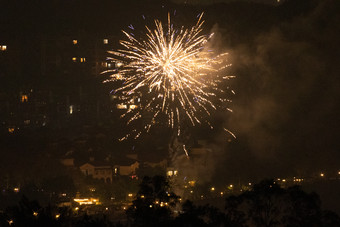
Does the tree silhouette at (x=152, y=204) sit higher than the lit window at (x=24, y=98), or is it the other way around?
the lit window at (x=24, y=98)

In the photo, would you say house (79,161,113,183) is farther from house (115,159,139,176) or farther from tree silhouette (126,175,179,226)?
tree silhouette (126,175,179,226)

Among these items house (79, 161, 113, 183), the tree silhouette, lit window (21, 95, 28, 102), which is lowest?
the tree silhouette

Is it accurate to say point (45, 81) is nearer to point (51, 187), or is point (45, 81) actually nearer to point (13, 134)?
point (13, 134)

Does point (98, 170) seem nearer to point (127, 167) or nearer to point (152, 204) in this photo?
point (127, 167)

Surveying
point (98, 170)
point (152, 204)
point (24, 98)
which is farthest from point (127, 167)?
point (152, 204)

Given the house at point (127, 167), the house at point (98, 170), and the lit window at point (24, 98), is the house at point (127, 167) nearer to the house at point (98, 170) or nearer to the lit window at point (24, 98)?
the house at point (98, 170)

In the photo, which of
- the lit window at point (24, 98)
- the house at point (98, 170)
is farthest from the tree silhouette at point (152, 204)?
the lit window at point (24, 98)

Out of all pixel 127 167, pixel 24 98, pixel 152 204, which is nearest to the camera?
pixel 152 204

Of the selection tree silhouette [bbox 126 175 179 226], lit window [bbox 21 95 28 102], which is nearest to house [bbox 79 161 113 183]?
lit window [bbox 21 95 28 102]
